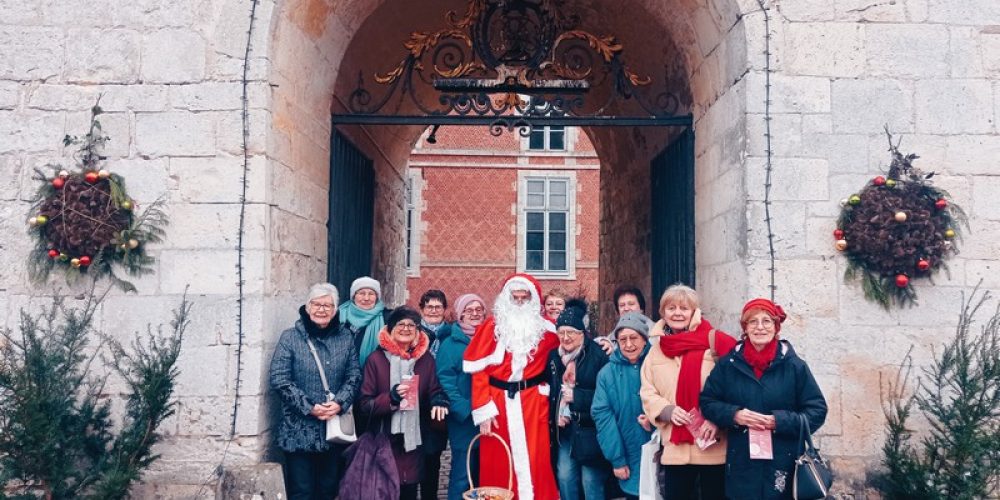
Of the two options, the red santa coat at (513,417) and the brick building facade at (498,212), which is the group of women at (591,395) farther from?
the brick building facade at (498,212)

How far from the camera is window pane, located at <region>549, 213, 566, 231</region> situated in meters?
17.2

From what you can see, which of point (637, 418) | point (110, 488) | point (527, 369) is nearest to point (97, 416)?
point (110, 488)

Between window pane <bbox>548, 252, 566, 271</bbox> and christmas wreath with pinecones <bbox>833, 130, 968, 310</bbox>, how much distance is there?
12963mm

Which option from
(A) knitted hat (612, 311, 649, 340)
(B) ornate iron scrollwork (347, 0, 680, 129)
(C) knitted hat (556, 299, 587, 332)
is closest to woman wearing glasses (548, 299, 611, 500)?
(C) knitted hat (556, 299, 587, 332)

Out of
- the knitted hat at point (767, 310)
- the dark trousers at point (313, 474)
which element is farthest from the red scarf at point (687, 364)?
the dark trousers at point (313, 474)

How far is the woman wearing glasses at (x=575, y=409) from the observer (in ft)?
13.0

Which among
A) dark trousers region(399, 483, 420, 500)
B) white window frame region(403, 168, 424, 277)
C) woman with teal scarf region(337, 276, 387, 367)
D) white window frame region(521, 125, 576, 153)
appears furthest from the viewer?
white window frame region(521, 125, 576, 153)

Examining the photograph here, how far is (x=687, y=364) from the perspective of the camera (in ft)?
11.7

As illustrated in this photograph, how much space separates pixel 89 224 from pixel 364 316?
1531 mm

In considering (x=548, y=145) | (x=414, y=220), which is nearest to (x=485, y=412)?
(x=414, y=220)

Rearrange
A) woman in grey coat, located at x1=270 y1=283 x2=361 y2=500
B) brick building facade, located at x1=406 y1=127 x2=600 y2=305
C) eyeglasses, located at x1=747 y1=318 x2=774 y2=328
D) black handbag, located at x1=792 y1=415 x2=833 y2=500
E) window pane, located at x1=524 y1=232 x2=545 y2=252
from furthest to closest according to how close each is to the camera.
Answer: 1. window pane, located at x1=524 y1=232 x2=545 y2=252
2. brick building facade, located at x1=406 y1=127 x2=600 y2=305
3. woman in grey coat, located at x1=270 y1=283 x2=361 y2=500
4. eyeglasses, located at x1=747 y1=318 x2=774 y2=328
5. black handbag, located at x1=792 y1=415 x2=833 y2=500

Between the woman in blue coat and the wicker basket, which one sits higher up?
the woman in blue coat

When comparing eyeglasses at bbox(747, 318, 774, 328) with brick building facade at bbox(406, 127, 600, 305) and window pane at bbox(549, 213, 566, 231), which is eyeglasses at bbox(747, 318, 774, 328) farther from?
window pane at bbox(549, 213, 566, 231)

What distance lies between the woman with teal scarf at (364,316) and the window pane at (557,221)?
1264 centimetres
